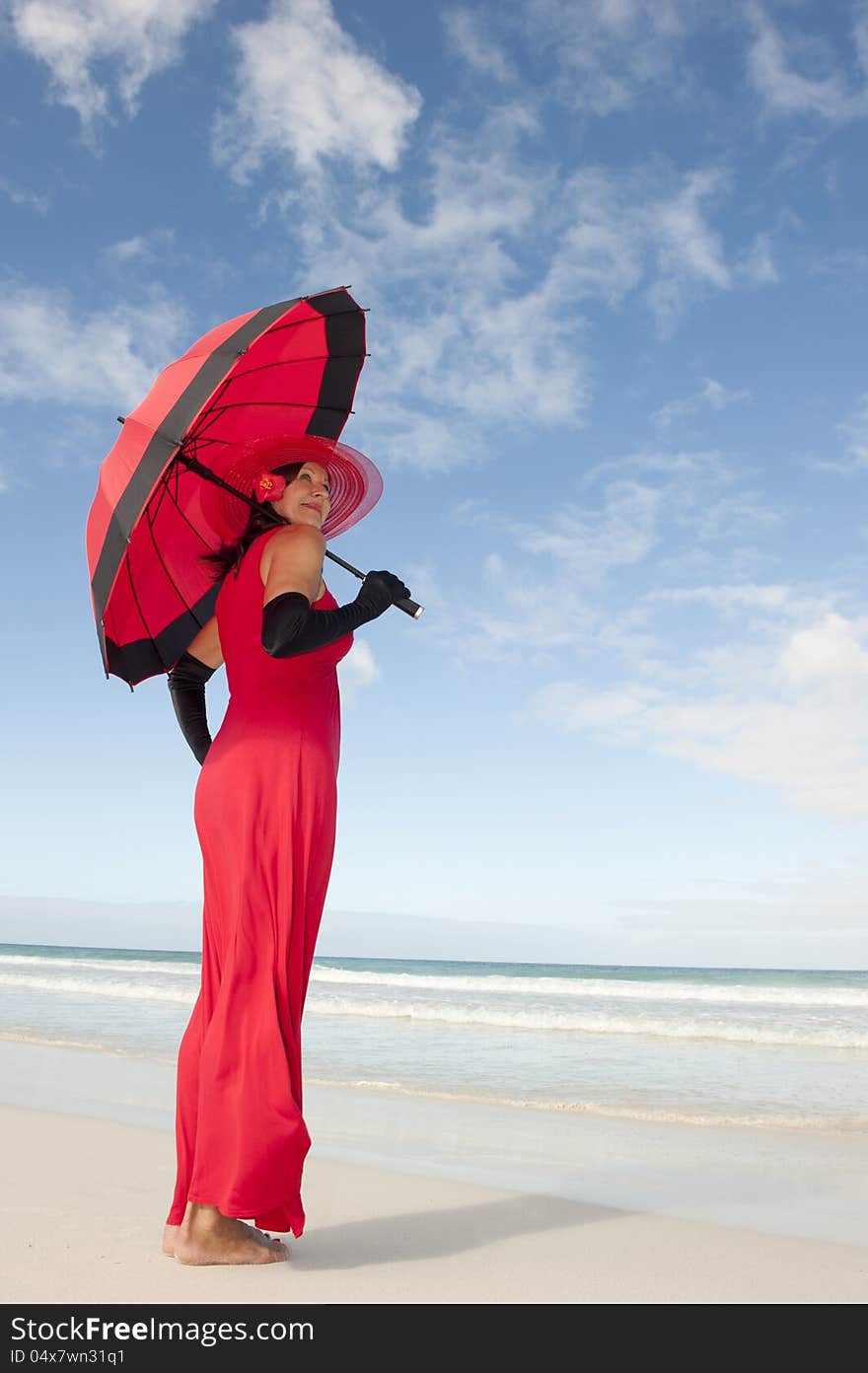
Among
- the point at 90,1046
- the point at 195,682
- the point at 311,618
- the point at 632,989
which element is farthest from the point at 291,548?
the point at 632,989

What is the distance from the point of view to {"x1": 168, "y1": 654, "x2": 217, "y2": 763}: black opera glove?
360 centimetres

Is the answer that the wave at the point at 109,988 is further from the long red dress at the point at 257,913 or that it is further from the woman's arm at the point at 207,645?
the long red dress at the point at 257,913

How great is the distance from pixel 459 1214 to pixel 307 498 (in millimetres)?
2648

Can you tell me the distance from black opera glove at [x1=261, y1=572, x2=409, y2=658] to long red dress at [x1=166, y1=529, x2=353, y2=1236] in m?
0.13

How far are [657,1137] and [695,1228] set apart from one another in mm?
2062

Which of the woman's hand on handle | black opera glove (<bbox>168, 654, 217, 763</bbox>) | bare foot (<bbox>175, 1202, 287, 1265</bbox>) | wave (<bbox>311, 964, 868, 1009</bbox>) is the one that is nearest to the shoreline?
bare foot (<bbox>175, 1202, 287, 1265</bbox>)

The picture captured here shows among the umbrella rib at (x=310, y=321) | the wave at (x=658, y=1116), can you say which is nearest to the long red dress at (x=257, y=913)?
the umbrella rib at (x=310, y=321)

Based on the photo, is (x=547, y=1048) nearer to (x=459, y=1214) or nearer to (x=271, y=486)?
(x=459, y=1214)

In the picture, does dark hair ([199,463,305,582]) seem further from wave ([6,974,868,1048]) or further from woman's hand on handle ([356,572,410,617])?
wave ([6,974,868,1048])

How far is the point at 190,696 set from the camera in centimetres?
365

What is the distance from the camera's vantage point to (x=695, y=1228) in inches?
139

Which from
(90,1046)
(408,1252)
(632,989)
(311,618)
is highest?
(311,618)
